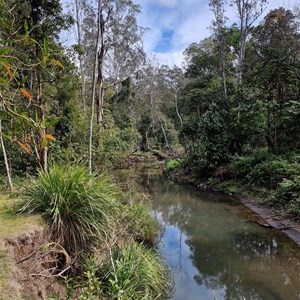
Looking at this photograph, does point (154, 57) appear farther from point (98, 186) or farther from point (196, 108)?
point (98, 186)

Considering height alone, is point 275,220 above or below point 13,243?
below

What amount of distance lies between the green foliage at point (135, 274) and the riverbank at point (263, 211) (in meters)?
3.80

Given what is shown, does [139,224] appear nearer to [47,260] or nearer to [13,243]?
[47,260]

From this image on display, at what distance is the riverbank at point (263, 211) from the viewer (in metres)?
7.18

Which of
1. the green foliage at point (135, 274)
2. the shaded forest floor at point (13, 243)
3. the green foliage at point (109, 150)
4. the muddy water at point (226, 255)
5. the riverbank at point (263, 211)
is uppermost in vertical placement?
the green foliage at point (109, 150)

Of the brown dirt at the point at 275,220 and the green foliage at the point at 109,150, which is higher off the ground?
the green foliage at the point at 109,150

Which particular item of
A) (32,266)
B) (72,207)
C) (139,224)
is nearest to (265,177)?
(139,224)

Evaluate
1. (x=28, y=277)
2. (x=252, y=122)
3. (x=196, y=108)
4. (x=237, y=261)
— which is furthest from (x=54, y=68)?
(x=196, y=108)

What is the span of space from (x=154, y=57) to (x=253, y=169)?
764 inches

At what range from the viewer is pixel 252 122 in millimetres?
12297

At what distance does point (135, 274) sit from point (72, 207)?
1268mm

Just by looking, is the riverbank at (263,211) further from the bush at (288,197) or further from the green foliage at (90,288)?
the green foliage at (90,288)

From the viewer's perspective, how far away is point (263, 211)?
29.2ft

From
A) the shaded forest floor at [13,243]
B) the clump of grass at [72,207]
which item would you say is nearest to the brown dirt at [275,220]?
the clump of grass at [72,207]
